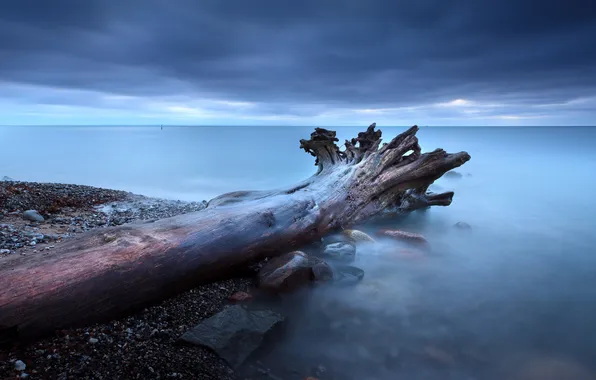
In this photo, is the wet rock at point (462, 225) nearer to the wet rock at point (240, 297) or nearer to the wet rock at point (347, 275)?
the wet rock at point (347, 275)

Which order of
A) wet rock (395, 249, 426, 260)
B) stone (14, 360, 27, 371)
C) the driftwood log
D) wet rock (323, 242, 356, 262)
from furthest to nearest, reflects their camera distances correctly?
wet rock (395, 249, 426, 260) → wet rock (323, 242, 356, 262) → the driftwood log → stone (14, 360, 27, 371)

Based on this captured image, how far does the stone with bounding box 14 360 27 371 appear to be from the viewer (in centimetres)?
239

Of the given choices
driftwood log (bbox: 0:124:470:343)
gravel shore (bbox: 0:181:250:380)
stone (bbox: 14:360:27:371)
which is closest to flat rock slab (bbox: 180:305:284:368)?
gravel shore (bbox: 0:181:250:380)

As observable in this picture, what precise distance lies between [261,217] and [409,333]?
2.07m

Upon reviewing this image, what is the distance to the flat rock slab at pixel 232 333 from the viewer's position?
295 centimetres

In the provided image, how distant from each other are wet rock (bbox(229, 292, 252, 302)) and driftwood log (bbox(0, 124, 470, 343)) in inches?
11.1

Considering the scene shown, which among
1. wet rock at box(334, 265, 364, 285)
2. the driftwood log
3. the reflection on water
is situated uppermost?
the driftwood log

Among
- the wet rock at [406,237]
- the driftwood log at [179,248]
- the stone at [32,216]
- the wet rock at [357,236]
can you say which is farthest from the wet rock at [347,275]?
the stone at [32,216]

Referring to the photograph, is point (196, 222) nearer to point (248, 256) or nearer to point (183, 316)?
point (248, 256)

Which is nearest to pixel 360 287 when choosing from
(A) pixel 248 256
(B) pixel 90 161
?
(A) pixel 248 256

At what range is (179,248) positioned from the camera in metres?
3.61

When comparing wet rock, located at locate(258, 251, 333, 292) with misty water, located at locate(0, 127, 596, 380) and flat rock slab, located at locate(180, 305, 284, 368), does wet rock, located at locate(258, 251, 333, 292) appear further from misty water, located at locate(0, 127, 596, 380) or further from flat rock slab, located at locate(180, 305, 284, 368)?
flat rock slab, located at locate(180, 305, 284, 368)

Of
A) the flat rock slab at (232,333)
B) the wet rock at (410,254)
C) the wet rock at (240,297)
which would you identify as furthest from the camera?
the wet rock at (410,254)

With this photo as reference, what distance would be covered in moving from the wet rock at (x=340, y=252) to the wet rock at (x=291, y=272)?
2.01 feet
